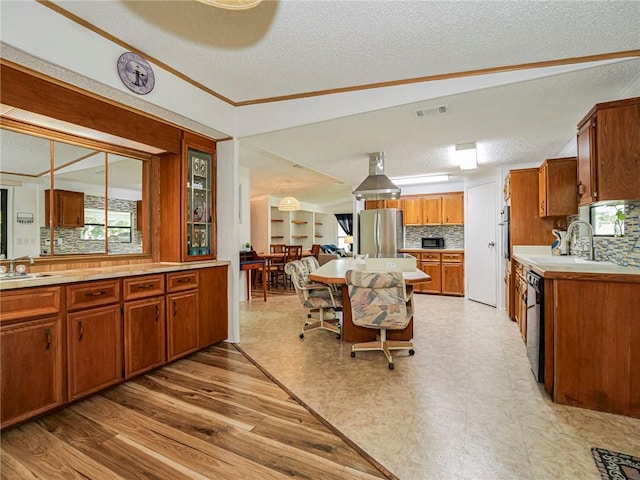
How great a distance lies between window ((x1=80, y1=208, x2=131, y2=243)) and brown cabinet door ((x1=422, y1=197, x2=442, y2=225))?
539 cm

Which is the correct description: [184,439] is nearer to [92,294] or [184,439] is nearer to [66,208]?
[92,294]

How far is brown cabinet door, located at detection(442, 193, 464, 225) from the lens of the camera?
645cm

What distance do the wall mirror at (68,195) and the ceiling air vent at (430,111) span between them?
266cm

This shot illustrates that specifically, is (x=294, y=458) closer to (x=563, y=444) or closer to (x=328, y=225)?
(x=563, y=444)

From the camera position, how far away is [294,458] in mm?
1636

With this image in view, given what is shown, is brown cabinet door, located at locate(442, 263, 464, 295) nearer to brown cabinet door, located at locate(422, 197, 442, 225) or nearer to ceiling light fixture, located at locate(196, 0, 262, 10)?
brown cabinet door, located at locate(422, 197, 442, 225)

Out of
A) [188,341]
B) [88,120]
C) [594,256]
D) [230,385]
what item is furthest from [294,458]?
[594,256]

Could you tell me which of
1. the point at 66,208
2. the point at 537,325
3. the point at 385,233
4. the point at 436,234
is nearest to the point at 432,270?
the point at 436,234

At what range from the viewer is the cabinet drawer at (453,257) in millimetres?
6230

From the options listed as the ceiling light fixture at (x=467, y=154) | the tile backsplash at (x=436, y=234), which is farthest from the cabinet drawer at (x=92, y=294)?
the tile backsplash at (x=436, y=234)

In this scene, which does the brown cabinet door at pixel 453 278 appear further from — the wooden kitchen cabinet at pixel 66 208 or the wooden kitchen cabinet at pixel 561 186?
the wooden kitchen cabinet at pixel 66 208

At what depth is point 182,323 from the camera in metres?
2.96

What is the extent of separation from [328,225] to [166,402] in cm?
1007

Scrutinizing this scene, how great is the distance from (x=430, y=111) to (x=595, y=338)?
2.16 metres
